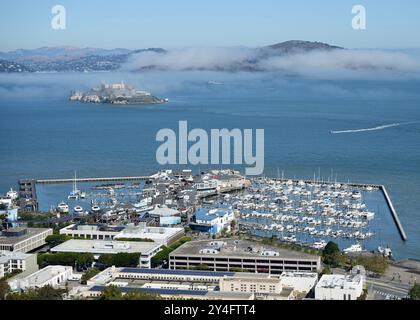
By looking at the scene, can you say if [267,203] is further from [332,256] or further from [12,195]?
[12,195]

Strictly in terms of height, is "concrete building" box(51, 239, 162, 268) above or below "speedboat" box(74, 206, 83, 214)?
above

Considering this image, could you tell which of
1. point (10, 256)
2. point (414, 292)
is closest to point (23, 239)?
point (10, 256)

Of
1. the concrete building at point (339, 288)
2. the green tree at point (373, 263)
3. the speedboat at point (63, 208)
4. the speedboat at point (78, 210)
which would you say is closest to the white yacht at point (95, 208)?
the speedboat at point (78, 210)

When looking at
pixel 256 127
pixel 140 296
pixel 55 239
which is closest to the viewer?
pixel 140 296

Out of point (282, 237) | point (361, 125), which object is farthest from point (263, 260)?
point (361, 125)

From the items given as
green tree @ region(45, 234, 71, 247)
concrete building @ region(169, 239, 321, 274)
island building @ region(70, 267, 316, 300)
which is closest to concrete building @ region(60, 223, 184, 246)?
green tree @ region(45, 234, 71, 247)

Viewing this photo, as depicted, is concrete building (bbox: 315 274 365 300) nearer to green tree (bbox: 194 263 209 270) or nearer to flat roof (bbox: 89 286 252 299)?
flat roof (bbox: 89 286 252 299)
